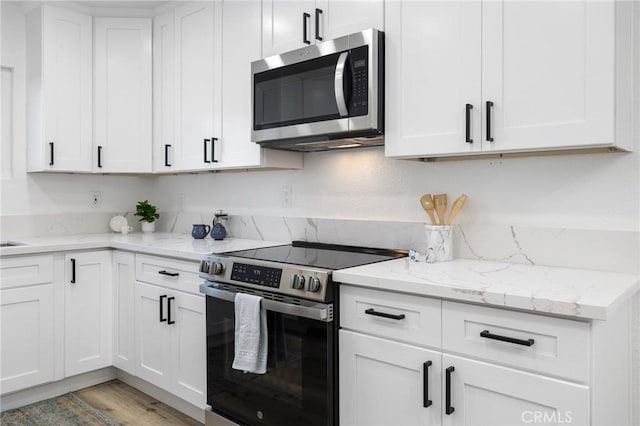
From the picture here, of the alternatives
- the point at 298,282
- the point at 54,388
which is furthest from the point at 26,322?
the point at 298,282

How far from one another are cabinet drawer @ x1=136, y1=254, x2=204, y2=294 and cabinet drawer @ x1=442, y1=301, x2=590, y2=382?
4.42 ft

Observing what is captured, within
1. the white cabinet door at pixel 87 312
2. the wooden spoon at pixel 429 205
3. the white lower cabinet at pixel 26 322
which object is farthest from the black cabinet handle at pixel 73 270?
the wooden spoon at pixel 429 205

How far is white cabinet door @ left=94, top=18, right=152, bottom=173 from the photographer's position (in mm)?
3182

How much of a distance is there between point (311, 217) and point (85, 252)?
1.39 m

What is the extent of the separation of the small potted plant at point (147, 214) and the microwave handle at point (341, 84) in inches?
78.9

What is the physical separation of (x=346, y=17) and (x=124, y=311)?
2.09 meters

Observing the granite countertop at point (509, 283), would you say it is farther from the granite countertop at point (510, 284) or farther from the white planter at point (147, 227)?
the white planter at point (147, 227)

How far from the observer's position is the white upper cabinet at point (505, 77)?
1484mm

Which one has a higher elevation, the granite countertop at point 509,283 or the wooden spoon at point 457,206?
the wooden spoon at point 457,206

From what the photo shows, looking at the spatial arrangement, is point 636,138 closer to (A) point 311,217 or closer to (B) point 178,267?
(A) point 311,217

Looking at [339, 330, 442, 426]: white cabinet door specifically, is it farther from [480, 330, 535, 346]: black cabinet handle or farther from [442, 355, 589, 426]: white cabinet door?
[480, 330, 535, 346]: black cabinet handle

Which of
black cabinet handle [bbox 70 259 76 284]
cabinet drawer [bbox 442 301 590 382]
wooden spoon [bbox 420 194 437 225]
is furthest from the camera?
black cabinet handle [bbox 70 259 76 284]

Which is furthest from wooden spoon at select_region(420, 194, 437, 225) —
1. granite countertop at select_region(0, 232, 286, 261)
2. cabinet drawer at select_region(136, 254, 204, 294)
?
cabinet drawer at select_region(136, 254, 204, 294)

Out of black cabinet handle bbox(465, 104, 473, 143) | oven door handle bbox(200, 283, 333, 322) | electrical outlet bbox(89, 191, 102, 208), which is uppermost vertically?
black cabinet handle bbox(465, 104, 473, 143)
